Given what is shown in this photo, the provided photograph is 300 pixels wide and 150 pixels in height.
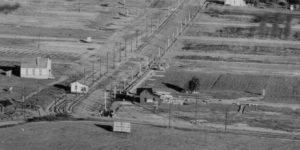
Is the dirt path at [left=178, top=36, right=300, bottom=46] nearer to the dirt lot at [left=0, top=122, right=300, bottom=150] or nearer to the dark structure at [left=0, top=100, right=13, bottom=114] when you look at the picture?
the dark structure at [left=0, top=100, right=13, bottom=114]

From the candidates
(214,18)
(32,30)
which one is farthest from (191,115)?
(214,18)

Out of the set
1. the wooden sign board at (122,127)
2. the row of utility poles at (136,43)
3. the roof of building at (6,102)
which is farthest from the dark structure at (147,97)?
the roof of building at (6,102)

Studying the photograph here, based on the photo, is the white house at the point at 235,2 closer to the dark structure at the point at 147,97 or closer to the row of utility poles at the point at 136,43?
the row of utility poles at the point at 136,43

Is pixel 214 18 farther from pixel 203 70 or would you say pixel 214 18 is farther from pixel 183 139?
pixel 183 139

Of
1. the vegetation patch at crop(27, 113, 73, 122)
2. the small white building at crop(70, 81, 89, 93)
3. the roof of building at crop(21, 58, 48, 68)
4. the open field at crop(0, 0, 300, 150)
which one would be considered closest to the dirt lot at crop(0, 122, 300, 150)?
the open field at crop(0, 0, 300, 150)

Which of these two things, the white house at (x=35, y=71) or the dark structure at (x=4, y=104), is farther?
the white house at (x=35, y=71)

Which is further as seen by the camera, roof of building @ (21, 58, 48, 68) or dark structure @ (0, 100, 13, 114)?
roof of building @ (21, 58, 48, 68)
